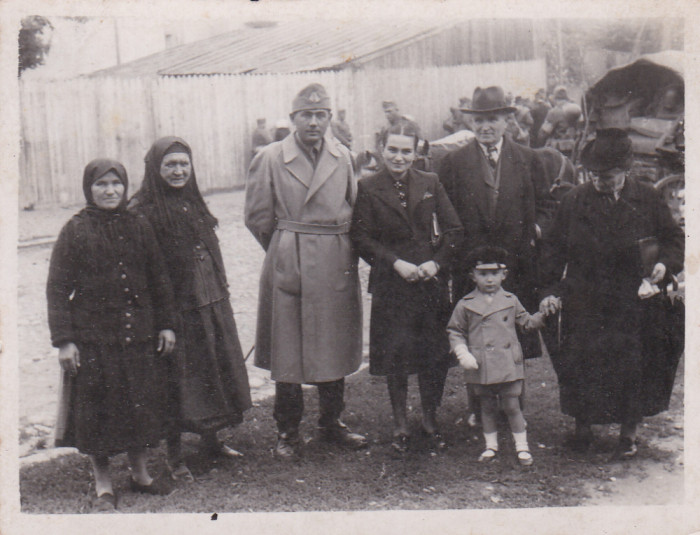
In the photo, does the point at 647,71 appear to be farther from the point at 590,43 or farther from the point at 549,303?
the point at 549,303

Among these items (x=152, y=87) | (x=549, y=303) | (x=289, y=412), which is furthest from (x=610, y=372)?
(x=152, y=87)

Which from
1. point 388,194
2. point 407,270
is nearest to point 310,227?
point 388,194

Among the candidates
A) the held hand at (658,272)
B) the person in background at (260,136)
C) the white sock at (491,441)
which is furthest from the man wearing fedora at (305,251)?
the person in background at (260,136)

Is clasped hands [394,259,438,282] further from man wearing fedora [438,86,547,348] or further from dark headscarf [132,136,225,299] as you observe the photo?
dark headscarf [132,136,225,299]

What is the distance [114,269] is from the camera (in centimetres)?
346

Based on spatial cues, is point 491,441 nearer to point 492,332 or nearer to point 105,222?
point 492,332

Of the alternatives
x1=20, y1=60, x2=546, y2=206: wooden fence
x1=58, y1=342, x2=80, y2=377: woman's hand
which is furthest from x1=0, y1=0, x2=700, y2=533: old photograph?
x1=20, y1=60, x2=546, y2=206: wooden fence

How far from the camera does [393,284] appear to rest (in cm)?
394

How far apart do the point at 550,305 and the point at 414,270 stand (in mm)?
761

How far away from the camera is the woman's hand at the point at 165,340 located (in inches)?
142

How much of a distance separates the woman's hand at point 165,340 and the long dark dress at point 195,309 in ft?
0.31

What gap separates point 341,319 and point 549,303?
1.13 metres

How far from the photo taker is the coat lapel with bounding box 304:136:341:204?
391 centimetres

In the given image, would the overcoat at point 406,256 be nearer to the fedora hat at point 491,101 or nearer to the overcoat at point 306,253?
the overcoat at point 306,253
